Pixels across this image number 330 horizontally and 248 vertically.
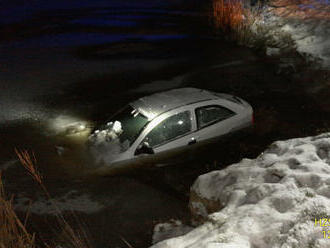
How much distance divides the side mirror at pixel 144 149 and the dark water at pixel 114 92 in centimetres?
58

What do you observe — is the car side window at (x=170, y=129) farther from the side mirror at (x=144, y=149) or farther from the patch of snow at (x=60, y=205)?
the patch of snow at (x=60, y=205)

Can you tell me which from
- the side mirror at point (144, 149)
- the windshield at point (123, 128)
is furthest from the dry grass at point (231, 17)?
the side mirror at point (144, 149)

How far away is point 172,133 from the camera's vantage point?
7.86 m

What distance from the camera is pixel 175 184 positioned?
7.76 metres

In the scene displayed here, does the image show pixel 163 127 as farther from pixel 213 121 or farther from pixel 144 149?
pixel 213 121

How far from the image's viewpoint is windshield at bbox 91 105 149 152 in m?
7.67

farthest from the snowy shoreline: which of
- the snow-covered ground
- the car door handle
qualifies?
the car door handle

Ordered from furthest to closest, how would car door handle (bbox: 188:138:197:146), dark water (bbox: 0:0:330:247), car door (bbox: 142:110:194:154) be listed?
1. car door handle (bbox: 188:138:197:146)
2. car door (bbox: 142:110:194:154)
3. dark water (bbox: 0:0:330:247)

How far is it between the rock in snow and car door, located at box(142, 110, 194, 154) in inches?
64.1

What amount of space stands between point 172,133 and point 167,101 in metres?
0.78

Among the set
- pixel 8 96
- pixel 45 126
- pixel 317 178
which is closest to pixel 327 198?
pixel 317 178

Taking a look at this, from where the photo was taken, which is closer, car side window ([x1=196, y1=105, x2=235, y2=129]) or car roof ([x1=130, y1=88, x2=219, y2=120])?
car roof ([x1=130, y1=88, x2=219, y2=120])

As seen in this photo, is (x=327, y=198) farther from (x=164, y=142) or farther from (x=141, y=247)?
(x=164, y=142)

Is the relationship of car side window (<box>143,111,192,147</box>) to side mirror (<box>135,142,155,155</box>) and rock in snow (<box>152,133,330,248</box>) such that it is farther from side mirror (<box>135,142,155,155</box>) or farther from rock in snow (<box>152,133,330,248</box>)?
rock in snow (<box>152,133,330,248</box>)
